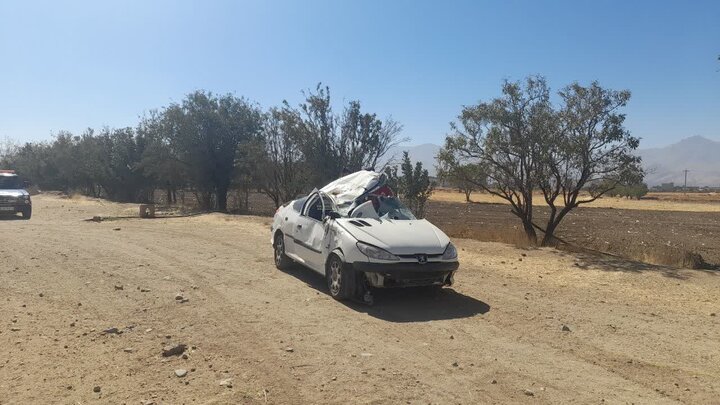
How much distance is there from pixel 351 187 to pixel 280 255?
207cm

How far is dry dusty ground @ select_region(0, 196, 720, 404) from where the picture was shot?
4.51m

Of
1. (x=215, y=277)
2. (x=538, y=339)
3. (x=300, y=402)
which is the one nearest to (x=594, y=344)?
(x=538, y=339)

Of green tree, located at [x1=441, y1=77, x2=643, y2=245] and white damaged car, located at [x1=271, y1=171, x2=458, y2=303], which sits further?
green tree, located at [x1=441, y1=77, x2=643, y2=245]

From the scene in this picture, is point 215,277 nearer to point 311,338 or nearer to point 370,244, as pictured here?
point 370,244

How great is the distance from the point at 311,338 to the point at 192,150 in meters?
24.0

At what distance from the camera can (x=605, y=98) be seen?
45.9 feet

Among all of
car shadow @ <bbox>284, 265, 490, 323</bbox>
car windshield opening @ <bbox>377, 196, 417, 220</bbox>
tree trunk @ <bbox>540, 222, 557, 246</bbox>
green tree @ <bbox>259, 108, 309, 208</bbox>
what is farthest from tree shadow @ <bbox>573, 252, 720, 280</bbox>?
green tree @ <bbox>259, 108, 309, 208</bbox>

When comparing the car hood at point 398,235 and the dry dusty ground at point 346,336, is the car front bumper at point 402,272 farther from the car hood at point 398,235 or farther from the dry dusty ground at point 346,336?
the dry dusty ground at point 346,336

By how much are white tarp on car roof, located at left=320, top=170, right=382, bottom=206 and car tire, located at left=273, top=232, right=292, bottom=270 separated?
1428 millimetres

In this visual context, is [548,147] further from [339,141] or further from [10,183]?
[10,183]

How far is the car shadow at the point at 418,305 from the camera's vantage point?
6.86 m

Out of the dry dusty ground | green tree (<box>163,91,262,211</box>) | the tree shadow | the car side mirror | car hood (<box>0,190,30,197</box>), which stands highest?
green tree (<box>163,91,262,211</box>)

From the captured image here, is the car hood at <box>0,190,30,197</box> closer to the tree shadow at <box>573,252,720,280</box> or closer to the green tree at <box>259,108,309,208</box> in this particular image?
the green tree at <box>259,108,309,208</box>

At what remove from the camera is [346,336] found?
5898mm
